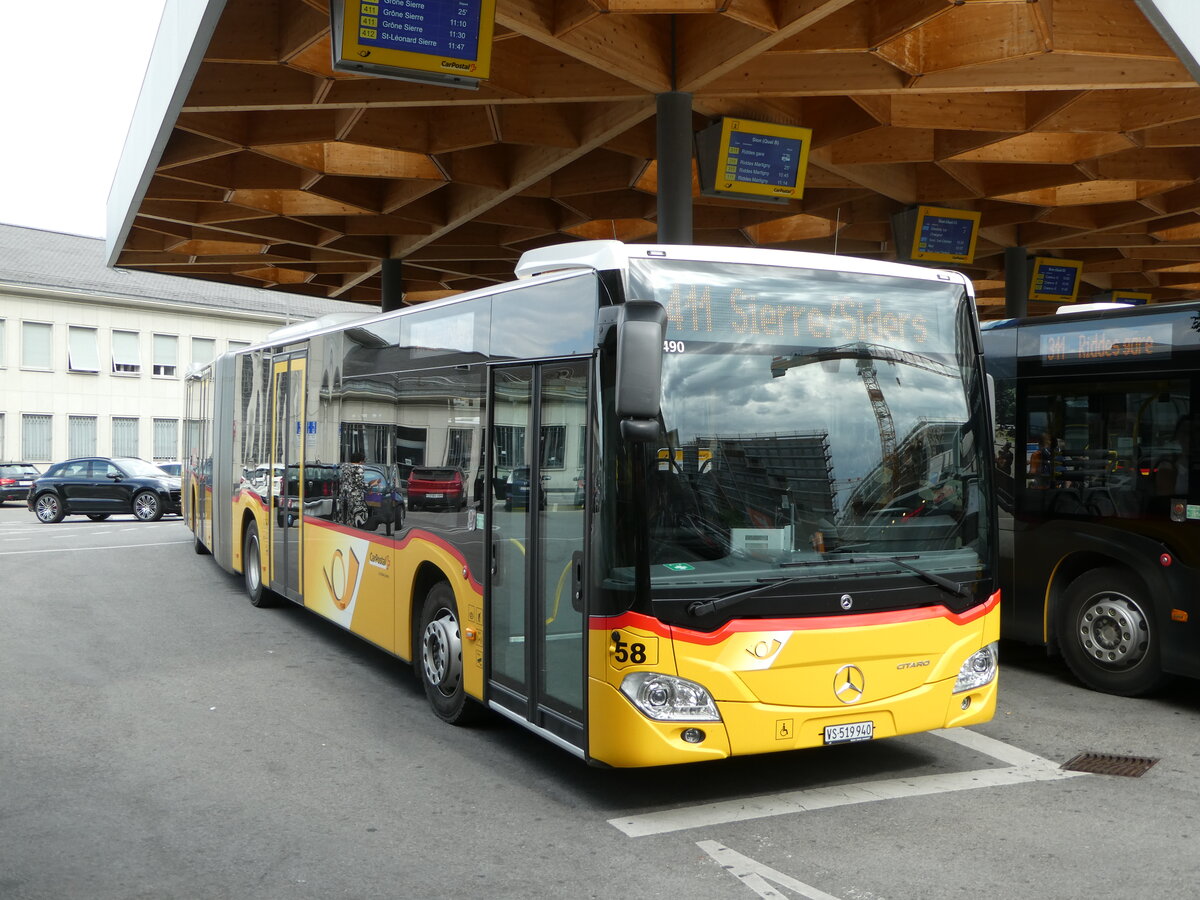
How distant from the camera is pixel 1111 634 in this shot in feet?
28.7

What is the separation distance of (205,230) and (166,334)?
33.7m

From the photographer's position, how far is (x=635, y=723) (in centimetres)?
557

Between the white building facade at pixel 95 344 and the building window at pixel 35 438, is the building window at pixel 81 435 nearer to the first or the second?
the white building facade at pixel 95 344

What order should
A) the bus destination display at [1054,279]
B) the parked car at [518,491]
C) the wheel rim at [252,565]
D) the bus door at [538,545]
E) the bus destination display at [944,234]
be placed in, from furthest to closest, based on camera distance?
the bus destination display at [1054,279]
the bus destination display at [944,234]
the wheel rim at [252,565]
the parked car at [518,491]
the bus door at [538,545]

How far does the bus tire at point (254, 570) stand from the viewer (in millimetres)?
13000

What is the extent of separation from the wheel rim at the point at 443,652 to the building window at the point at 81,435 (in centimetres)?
4368

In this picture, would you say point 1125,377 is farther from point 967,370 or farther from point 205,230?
point 205,230

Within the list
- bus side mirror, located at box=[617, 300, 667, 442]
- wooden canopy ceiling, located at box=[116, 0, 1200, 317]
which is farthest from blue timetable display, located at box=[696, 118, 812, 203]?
bus side mirror, located at box=[617, 300, 667, 442]

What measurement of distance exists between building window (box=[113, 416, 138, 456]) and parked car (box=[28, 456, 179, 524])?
19.6 metres

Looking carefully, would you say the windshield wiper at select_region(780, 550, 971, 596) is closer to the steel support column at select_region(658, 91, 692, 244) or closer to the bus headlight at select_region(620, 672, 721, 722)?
the bus headlight at select_region(620, 672, 721, 722)

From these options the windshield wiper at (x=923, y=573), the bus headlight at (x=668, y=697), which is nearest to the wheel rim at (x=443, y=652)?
the bus headlight at (x=668, y=697)

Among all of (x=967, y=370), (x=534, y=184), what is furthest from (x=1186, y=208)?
(x=967, y=370)

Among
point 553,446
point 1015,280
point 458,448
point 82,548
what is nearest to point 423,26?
point 458,448

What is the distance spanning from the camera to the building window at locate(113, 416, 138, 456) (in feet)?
158
